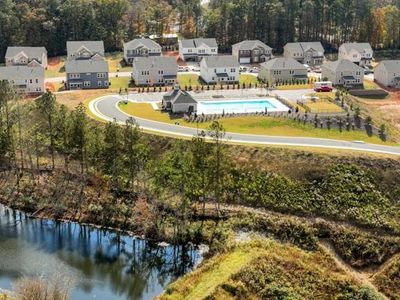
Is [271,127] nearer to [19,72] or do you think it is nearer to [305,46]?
[19,72]

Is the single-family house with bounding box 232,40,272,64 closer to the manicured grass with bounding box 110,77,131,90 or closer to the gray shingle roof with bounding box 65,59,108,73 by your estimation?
the manicured grass with bounding box 110,77,131,90

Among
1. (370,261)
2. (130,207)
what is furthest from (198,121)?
(370,261)

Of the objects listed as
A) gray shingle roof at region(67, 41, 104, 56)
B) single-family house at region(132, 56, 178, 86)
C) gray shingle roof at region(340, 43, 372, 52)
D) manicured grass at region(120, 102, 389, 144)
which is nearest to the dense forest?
gray shingle roof at region(67, 41, 104, 56)

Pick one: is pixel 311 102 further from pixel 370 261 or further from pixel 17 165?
pixel 17 165

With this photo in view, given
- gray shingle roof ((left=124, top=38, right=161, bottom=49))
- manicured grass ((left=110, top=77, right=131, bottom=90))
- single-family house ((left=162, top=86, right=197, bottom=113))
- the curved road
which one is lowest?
the curved road

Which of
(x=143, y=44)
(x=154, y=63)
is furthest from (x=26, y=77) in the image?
(x=143, y=44)

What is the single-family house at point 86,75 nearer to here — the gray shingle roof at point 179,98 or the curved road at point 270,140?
the gray shingle roof at point 179,98
